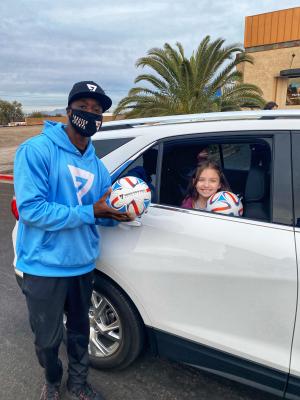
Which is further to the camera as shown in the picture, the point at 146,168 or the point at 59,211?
the point at 146,168

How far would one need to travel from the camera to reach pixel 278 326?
171 cm

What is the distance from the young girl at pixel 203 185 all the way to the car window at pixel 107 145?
50 cm

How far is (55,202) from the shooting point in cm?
173

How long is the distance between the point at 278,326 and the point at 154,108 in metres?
9.42

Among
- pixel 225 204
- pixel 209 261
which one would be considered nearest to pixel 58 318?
pixel 209 261

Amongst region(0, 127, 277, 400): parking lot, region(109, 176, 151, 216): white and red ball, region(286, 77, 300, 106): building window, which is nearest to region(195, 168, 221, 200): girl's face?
region(109, 176, 151, 216): white and red ball

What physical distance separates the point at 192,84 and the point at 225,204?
9099mm

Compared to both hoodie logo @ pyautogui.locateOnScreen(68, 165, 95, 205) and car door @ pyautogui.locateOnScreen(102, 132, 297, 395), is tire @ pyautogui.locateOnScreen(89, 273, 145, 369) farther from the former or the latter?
hoodie logo @ pyautogui.locateOnScreen(68, 165, 95, 205)

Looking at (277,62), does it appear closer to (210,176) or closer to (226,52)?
(226,52)

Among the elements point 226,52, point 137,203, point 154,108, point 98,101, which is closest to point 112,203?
point 137,203

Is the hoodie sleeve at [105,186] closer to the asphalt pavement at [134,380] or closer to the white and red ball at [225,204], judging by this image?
the white and red ball at [225,204]

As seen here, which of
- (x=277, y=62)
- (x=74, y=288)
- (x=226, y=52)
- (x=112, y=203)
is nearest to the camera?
(x=112, y=203)

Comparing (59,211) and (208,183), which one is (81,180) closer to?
(59,211)

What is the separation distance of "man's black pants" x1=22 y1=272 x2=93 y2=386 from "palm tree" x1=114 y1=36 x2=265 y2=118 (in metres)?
9.00
